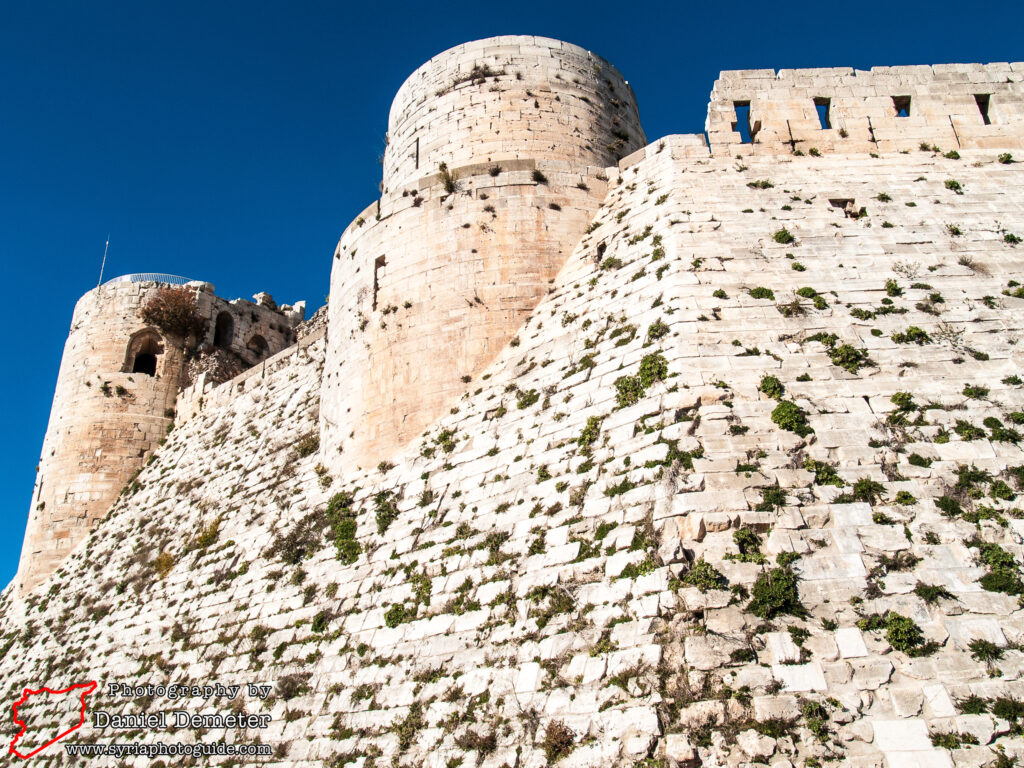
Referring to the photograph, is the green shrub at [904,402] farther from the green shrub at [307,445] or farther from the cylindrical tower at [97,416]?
the cylindrical tower at [97,416]

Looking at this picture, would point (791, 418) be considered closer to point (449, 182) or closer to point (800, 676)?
point (800, 676)

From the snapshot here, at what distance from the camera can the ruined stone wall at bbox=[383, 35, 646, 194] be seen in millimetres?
13188

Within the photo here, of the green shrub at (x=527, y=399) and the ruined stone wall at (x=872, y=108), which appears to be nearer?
the green shrub at (x=527, y=399)

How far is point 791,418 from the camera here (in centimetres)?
753

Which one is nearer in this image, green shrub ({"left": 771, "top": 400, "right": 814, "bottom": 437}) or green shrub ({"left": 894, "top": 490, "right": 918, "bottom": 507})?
green shrub ({"left": 894, "top": 490, "right": 918, "bottom": 507})

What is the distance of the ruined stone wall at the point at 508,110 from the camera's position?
13.2 metres

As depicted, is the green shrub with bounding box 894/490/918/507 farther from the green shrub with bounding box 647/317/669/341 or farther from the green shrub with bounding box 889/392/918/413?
the green shrub with bounding box 647/317/669/341

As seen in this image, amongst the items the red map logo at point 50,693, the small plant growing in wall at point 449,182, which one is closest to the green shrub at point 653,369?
the small plant growing in wall at point 449,182

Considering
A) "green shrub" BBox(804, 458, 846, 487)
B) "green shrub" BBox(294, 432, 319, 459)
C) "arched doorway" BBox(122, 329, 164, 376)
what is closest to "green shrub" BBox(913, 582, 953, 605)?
"green shrub" BBox(804, 458, 846, 487)

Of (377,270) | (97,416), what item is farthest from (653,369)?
(97,416)

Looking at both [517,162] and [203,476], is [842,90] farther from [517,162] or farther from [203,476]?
[203,476]

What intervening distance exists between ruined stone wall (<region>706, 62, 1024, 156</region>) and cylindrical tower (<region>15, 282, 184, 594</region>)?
17.9 metres

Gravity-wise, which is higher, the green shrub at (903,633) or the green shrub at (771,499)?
the green shrub at (771,499)

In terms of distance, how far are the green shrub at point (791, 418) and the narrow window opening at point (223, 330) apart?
2058cm
